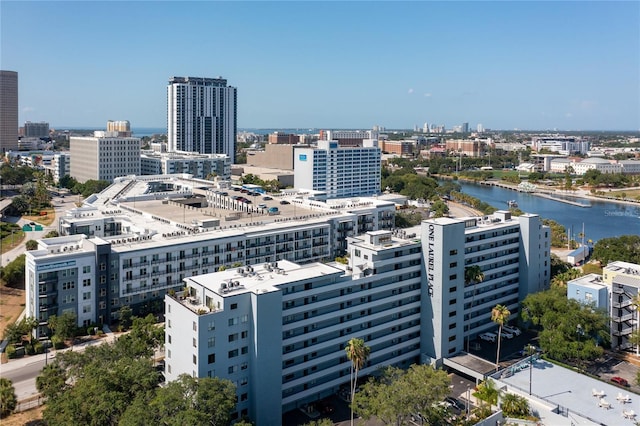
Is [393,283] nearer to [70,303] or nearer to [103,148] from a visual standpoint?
[70,303]

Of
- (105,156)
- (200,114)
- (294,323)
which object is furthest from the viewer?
(200,114)

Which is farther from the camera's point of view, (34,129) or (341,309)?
(34,129)

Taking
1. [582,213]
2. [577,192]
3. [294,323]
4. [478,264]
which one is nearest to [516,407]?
[294,323]

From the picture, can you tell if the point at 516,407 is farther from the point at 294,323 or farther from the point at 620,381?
the point at 294,323

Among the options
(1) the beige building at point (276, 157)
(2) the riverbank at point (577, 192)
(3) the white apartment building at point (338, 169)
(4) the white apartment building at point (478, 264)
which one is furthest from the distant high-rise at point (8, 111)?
(4) the white apartment building at point (478, 264)

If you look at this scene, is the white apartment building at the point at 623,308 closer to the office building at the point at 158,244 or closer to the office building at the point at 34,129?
the office building at the point at 158,244

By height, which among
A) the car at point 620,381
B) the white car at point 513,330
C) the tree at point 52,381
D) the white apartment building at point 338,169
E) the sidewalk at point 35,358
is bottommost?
the car at point 620,381

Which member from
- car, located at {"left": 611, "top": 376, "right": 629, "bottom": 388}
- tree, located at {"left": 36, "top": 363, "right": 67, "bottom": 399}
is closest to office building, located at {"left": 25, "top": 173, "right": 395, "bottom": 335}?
tree, located at {"left": 36, "top": 363, "right": 67, "bottom": 399}
